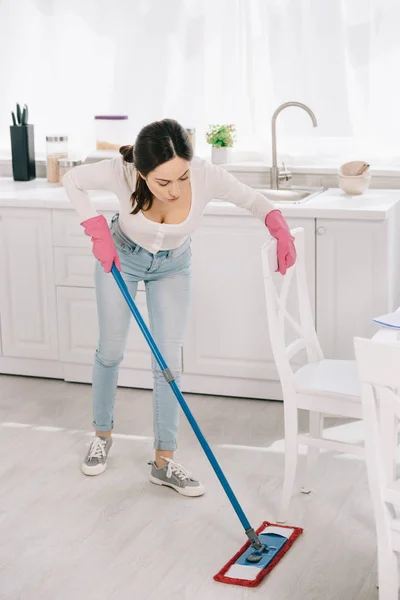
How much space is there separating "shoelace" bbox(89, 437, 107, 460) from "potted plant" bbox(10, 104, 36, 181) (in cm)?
150

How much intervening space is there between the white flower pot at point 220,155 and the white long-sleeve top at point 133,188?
126cm

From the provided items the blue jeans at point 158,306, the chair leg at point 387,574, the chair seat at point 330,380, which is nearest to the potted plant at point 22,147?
the blue jeans at point 158,306

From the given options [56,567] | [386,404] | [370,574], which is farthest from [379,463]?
[56,567]

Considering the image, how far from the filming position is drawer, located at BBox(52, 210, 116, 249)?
3699 millimetres

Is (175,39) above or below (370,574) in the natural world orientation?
above

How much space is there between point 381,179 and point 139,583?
2.05 meters

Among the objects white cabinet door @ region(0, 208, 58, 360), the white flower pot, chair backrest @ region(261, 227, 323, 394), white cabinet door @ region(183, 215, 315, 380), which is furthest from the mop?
the white flower pot

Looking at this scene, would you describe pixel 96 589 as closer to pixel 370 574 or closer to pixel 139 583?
pixel 139 583

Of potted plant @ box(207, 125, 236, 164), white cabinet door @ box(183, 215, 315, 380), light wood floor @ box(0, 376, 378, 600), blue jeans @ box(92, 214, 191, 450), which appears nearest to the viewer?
light wood floor @ box(0, 376, 378, 600)

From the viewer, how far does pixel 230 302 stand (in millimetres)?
3611

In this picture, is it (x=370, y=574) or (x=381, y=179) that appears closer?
(x=370, y=574)

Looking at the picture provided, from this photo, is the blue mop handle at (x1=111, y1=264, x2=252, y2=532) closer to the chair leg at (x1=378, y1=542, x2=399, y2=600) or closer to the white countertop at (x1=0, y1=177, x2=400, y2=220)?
the chair leg at (x1=378, y1=542, x2=399, y2=600)

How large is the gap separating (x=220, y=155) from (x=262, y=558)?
196cm

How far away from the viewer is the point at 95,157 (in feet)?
13.4
